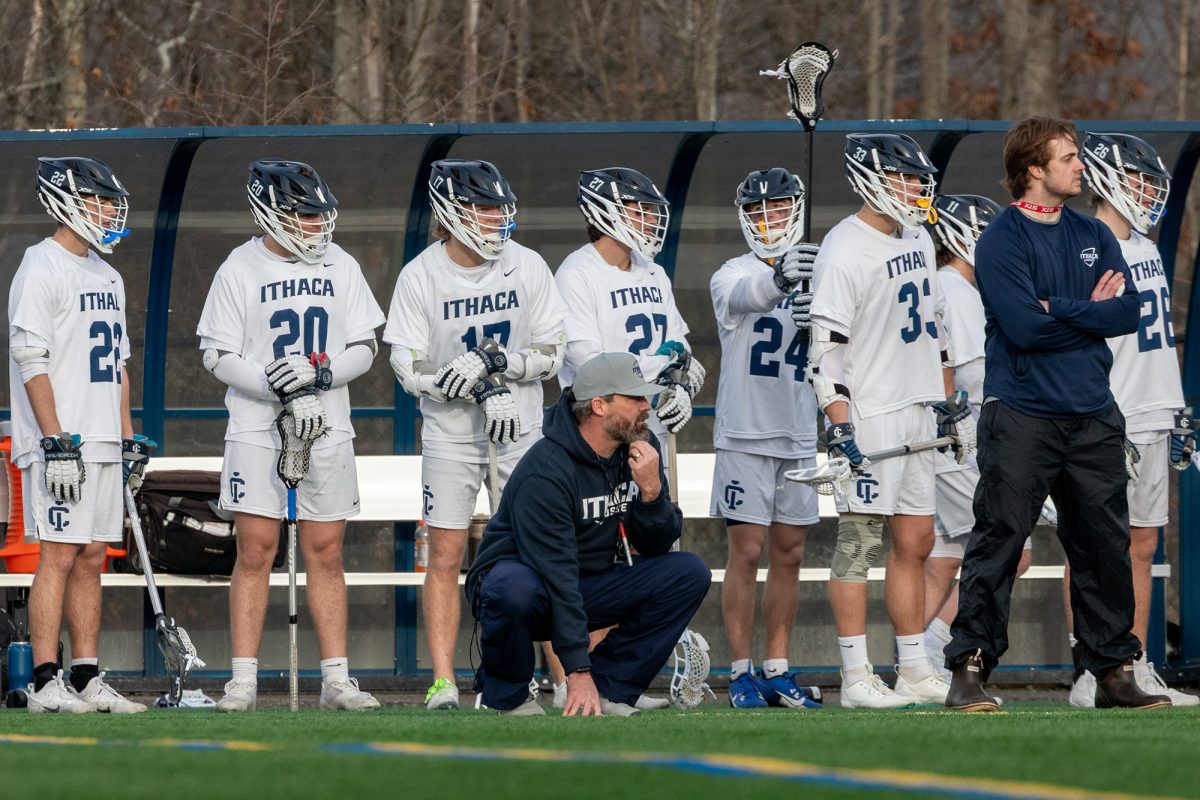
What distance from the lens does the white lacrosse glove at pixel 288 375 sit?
8750mm

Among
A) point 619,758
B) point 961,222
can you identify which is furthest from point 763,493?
point 619,758

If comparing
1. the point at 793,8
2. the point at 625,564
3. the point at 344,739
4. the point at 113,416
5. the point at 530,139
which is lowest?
the point at 344,739

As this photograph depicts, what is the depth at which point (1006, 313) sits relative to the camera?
7.42m

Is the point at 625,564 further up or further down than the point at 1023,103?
further down

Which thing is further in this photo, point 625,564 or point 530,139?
point 530,139

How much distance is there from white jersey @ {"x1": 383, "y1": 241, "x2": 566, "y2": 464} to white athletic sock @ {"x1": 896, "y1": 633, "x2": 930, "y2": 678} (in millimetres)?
1891

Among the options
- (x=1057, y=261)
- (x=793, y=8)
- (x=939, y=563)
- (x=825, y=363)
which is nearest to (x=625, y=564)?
(x=825, y=363)

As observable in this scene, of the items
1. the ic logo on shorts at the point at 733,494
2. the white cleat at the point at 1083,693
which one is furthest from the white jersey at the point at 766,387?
the white cleat at the point at 1083,693

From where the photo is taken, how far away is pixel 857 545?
857 cm

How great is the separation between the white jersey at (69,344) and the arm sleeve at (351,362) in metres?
1.01

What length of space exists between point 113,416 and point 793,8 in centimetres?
1686

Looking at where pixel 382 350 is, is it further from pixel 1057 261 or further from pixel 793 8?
pixel 793 8

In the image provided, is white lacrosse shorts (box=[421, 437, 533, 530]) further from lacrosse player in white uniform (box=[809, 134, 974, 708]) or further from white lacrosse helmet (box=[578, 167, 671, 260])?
lacrosse player in white uniform (box=[809, 134, 974, 708])

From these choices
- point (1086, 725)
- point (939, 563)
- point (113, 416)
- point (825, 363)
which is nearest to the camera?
point (1086, 725)
